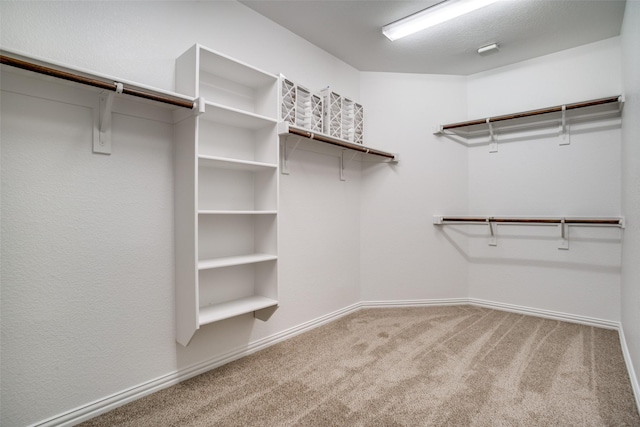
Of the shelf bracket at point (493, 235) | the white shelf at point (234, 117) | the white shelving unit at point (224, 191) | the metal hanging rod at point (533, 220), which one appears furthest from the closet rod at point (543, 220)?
the white shelf at point (234, 117)

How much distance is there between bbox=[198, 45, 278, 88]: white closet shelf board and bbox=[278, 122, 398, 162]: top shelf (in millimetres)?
335

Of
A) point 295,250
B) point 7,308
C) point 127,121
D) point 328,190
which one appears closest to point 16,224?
point 7,308

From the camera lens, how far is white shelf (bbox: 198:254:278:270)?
182 cm

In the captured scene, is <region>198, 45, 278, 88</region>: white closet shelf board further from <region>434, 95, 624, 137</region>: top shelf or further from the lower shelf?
<region>434, 95, 624, 137</region>: top shelf

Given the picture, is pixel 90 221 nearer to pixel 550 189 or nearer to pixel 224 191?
pixel 224 191

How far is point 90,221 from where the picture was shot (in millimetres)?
1599

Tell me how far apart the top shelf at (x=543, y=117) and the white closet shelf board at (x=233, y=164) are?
7.33 feet

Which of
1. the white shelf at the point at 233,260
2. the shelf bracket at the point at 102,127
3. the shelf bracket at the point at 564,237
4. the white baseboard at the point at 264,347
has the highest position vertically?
the shelf bracket at the point at 102,127

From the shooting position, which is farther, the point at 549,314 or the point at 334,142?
the point at 549,314

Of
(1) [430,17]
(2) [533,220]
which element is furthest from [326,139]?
(2) [533,220]

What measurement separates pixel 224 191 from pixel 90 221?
2.55 feet

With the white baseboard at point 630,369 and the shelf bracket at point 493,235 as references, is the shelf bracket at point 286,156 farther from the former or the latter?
the white baseboard at point 630,369

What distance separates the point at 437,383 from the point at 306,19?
275cm

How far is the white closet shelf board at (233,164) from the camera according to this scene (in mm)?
1817
